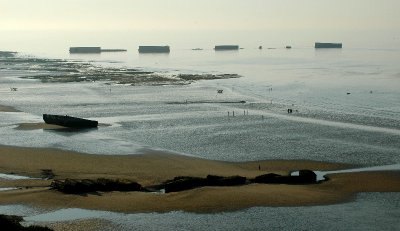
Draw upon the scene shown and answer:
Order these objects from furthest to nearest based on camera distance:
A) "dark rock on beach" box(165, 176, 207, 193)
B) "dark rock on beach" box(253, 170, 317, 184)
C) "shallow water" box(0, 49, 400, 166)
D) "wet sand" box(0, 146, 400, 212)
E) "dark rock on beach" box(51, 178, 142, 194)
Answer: "shallow water" box(0, 49, 400, 166)
"dark rock on beach" box(253, 170, 317, 184)
"dark rock on beach" box(165, 176, 207, 193)
"dark rock on beach" box(51, 178, 142, 194)
"wet sand" box(0, 146, 400, 212)

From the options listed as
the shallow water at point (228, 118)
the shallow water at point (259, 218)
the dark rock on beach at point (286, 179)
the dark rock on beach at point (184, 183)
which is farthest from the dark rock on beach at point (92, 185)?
the shallow water at point (228, 118)

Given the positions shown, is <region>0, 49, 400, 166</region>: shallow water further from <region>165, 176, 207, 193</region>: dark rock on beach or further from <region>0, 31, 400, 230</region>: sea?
<region>165, 176, 207, 193</region>: dark rock on beach

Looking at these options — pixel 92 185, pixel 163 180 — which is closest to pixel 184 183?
pixel 163 180

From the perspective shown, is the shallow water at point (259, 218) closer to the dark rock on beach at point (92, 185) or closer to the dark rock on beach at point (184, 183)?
the dark rock on beach at point (92, 185)

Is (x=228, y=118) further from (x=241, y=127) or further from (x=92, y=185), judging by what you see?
(x=92, y=185)

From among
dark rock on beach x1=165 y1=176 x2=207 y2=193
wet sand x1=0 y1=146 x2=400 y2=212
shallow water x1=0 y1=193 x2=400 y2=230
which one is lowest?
shallow water x1=0 y1=193 x2=400 y2=230

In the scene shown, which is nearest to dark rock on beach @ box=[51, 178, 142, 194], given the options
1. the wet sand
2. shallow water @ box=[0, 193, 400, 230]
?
the wet sand

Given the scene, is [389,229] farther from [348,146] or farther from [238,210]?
[348,146]

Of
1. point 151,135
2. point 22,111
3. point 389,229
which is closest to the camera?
point 389,229

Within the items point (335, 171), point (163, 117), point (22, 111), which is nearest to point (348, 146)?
point (335, 171)
